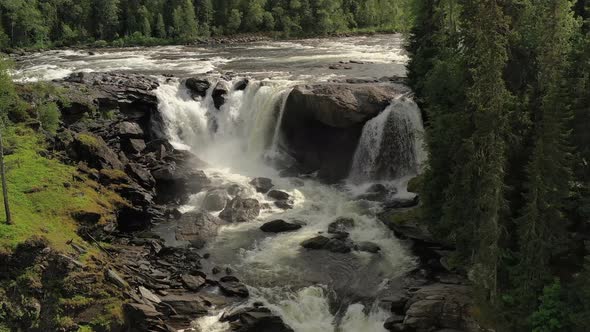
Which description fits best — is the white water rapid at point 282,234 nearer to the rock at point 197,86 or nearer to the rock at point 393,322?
the rock at point 393,322

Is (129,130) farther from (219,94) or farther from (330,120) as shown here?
(330,120)

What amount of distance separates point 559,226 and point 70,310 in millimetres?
20447

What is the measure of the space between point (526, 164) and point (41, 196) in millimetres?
24886

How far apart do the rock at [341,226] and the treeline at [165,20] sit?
86.9m

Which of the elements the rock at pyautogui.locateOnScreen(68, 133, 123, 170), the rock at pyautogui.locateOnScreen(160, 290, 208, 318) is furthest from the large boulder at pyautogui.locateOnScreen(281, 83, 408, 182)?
the rock at pyautogui.locateOnScreen(160, 290, 208, 318)

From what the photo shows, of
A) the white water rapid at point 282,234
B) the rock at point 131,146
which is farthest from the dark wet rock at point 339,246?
the rock at point 131,146

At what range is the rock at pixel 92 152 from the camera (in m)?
36.5

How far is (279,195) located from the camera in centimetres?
3856

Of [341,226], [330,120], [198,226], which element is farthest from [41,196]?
[330,120]

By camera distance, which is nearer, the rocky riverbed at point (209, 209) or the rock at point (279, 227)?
the rocky riverbed at point (209, 209)

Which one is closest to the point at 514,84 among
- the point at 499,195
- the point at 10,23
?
the point at 499,195

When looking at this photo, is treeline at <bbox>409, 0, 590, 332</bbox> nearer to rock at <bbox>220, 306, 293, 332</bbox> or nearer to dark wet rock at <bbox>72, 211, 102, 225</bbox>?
rock at <bbox>220, 306, 293, 332</bbox>

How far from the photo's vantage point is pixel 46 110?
37344 millimetres

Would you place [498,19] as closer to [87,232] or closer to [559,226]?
[559,226]
